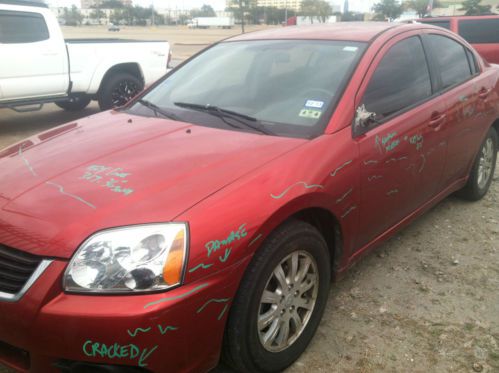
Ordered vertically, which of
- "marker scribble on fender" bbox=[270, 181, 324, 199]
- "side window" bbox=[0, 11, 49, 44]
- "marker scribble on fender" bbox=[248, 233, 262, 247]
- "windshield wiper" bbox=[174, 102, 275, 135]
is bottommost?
"marker scribble on fender" bbox=[248, 233, 262, 247]

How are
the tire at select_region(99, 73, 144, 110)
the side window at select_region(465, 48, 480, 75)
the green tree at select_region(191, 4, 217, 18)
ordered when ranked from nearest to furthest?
the side window at select_region(465, 48, 480, 75) < the tire at select_region(99, 73, 144, 110) < the green tree at select_region(191, 4, 217, 18)

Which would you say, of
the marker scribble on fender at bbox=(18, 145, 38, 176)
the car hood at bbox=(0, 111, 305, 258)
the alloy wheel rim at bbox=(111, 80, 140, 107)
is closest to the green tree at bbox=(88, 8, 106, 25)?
the alloy wheel rim at bbox=(111, 80, 140, 107)

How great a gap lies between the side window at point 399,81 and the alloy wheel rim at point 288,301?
1.03m

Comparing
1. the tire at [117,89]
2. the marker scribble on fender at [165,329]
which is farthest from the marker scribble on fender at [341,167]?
the tire at [117,89]

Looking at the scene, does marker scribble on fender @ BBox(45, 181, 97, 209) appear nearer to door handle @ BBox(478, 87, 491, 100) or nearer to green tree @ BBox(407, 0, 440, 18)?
door handle @ BBox(478, 87, 491, 100)

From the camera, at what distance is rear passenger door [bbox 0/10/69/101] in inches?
288

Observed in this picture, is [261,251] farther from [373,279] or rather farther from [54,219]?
[373,279]

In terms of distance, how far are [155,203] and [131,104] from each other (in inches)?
66.2

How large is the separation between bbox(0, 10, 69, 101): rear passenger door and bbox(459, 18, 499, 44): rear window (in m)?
7.80

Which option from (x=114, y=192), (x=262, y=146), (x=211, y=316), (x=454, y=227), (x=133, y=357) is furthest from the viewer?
(x=454, y=227)

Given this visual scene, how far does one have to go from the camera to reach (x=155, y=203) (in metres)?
2.03

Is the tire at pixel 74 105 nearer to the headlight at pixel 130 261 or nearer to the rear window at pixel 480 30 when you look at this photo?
the rear window at pixel 480 30

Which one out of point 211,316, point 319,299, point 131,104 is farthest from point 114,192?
point 131,104

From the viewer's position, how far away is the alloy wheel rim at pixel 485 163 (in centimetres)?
443
